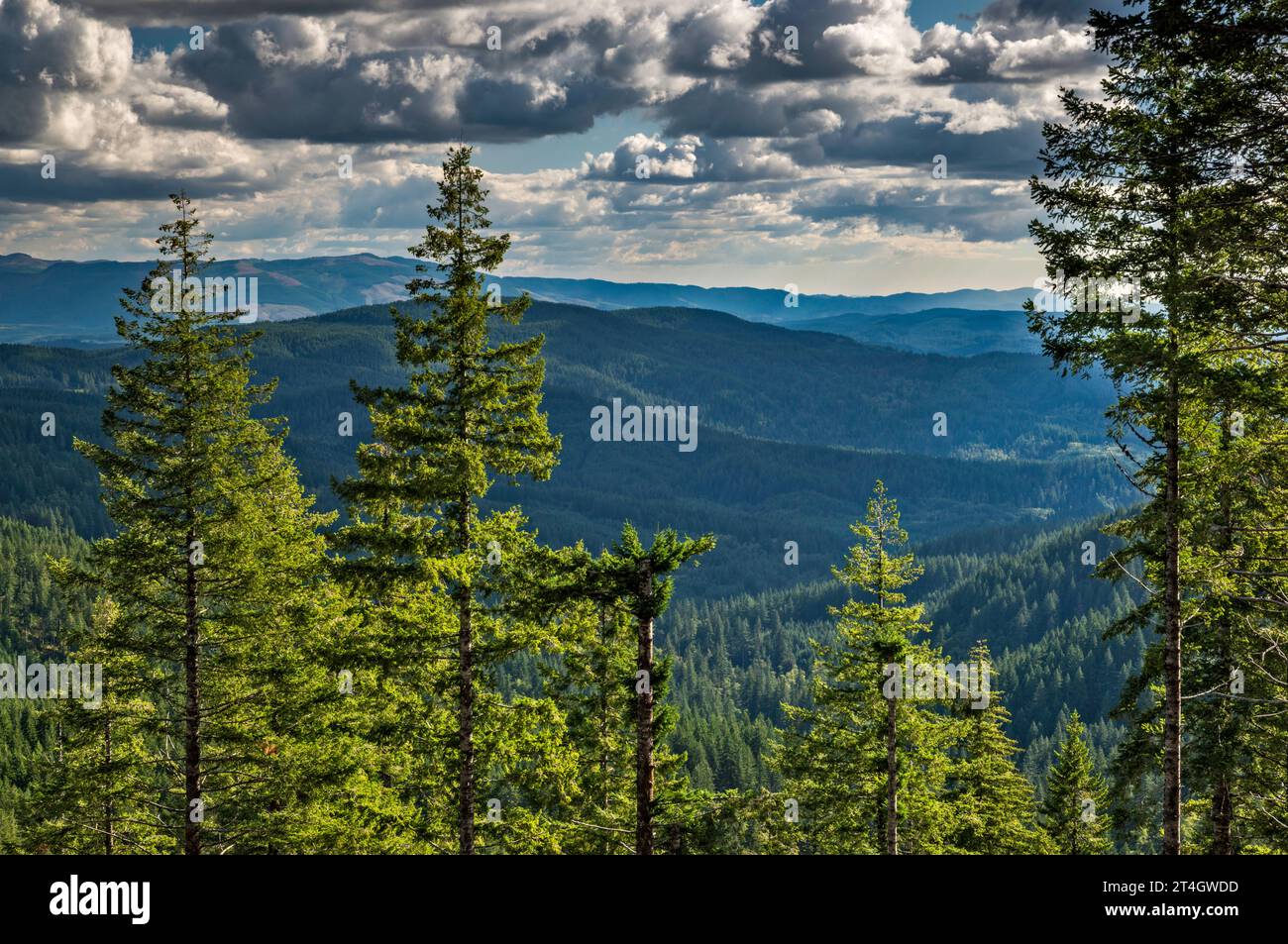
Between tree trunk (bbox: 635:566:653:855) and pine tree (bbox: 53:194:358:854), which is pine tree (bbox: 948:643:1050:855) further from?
pine tree (bbox: 53:194:358:854)

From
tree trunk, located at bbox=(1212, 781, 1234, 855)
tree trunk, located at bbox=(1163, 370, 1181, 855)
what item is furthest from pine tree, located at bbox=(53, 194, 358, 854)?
tree trunk, located at bbox=(1212, 781, 1234, 855)

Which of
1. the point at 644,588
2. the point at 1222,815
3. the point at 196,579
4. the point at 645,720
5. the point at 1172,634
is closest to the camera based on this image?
the point at 644,588

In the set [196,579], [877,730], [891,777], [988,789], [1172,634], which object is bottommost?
[988,789]

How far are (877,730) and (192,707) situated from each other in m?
16.1

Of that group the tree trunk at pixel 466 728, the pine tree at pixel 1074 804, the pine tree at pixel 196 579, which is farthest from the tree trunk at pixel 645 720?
the pine tree at pixel 1074 804

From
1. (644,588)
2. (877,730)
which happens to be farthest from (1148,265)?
(877,730)

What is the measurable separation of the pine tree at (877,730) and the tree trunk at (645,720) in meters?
9.33

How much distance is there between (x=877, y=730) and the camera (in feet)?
86.5

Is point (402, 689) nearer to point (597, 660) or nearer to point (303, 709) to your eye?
point (303, 709)

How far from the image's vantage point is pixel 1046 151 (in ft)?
59.1

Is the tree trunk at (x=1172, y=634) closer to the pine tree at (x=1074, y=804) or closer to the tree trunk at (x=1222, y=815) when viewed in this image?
the tree trunk at (x=1222, y=815)

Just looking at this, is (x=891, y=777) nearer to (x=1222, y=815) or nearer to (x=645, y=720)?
(x=1222, y=815)

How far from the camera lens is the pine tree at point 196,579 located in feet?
65.9
